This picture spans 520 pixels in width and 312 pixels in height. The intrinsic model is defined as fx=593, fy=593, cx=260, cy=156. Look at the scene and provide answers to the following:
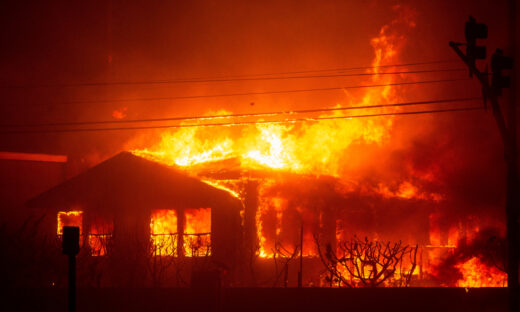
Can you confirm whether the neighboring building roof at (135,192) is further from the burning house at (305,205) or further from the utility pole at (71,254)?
the utility pole at (71,254)

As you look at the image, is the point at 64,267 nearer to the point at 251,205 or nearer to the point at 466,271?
the point at 251,205

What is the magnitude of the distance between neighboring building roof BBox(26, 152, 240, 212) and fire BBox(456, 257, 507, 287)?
28.0 ft

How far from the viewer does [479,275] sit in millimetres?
21000

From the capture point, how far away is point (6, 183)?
31594 mm

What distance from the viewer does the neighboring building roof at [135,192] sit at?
2112 cm

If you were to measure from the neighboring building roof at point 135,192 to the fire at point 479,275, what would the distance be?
855 centimetres

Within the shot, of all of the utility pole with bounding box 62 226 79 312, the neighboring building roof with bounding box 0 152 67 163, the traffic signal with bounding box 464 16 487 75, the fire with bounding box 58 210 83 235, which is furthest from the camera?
the neighboring building roof with bounding box 0 152 67 163

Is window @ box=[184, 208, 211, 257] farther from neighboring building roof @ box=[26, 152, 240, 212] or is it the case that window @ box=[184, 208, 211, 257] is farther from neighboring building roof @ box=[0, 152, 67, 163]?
neighboring building roof @ box=[0, 152, 67, 163]

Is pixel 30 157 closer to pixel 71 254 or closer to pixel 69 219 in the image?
pixel 69 219

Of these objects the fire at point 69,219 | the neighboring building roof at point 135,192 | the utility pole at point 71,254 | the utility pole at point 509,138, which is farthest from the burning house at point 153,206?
the utility pole at point 71,254

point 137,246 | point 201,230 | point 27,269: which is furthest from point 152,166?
point 27,269

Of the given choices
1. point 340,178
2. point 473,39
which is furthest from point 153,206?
point 473,39

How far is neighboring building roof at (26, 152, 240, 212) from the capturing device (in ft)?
69.3

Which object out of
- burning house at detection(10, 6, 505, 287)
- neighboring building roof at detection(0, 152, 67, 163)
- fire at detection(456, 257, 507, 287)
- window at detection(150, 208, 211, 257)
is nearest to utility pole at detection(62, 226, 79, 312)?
burning house at detection(10, 6, 505, 287)
